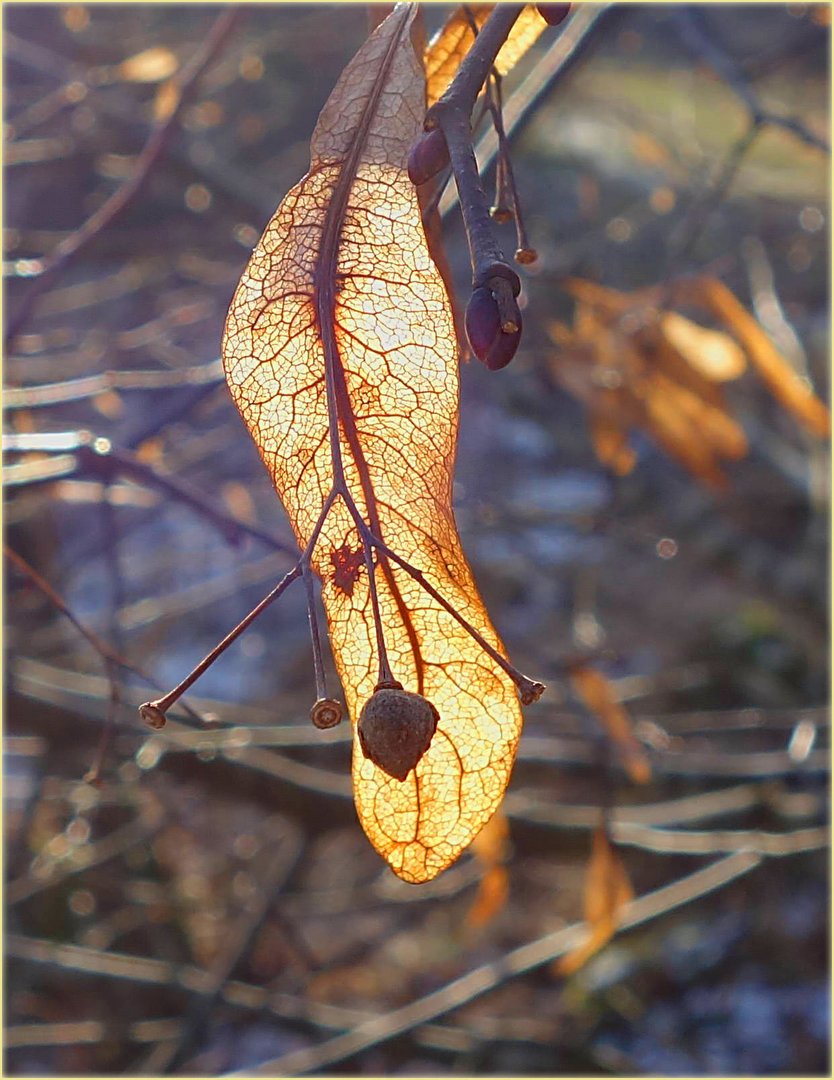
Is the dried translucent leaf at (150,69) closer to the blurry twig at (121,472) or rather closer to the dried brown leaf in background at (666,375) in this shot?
the dried brown leaf in background at (666,375)

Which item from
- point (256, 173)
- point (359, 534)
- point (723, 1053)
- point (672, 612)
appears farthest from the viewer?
point (256, 173)

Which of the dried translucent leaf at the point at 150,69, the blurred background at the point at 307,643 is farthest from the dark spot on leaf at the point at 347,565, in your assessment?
the dried translucent leaf at the point at 150,69

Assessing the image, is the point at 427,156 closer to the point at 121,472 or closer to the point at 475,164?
the point at 475,164

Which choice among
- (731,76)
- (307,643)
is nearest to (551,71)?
(731,76)

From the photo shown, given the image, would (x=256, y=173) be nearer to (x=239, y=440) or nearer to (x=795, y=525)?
(x=239, y=440)

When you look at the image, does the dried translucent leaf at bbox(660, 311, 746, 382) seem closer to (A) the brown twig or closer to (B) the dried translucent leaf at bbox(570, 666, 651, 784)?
(B) the dried translucent leaf at bbox(570, 666, 651, 784)

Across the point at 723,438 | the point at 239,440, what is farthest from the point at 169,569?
Result: the point at 723,438

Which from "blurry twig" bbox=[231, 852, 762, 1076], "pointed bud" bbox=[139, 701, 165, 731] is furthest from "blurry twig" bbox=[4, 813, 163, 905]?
"pointed bud" bbox=[139, 701, 165, 731]
